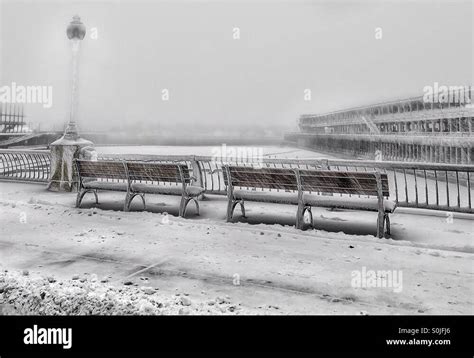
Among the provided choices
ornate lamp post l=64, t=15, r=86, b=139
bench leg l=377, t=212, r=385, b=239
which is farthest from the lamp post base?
bench leg l=377, t=212, r=385, b=239

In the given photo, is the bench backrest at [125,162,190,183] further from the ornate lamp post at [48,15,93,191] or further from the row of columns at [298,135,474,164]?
the row of columns at [298,135,474,164]

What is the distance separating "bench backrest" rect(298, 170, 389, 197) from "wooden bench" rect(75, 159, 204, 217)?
87.6 inches

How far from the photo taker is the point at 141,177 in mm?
8547

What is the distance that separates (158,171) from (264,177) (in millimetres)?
2295

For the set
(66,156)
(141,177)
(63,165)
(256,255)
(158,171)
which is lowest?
(256,255)

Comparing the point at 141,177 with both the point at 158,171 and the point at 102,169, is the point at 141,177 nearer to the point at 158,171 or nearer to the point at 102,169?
the point at 158,171

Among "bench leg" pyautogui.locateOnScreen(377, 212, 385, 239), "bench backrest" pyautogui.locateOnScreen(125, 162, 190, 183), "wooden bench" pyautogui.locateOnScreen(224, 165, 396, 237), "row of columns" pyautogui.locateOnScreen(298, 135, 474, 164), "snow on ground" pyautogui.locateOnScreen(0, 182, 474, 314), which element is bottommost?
"snow on ground" pyautogui.locateOnScreen(0, 182, 474, 314)

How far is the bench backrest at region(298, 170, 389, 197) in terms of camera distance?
646 cm

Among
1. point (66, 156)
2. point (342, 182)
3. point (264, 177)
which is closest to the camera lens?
point (342, 182)

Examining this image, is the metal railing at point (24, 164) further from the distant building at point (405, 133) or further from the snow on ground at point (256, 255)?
the distant building at point (405, 133)

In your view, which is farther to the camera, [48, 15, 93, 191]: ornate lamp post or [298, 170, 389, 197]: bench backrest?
[48, 15, 93, 191]: ornate lamp post

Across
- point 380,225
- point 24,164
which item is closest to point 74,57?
point 24,164
